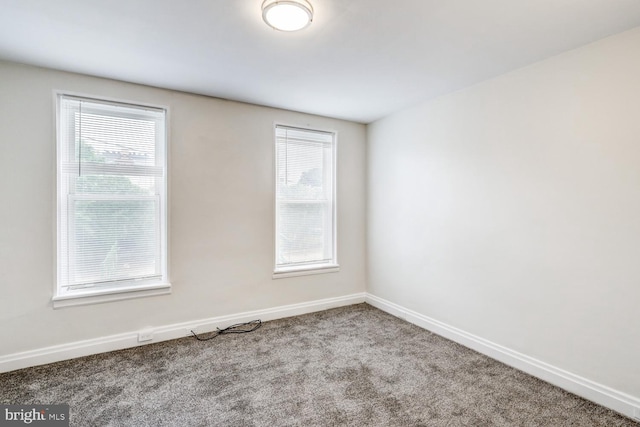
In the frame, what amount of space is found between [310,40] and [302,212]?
207 centimetres

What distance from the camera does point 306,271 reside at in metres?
3.75

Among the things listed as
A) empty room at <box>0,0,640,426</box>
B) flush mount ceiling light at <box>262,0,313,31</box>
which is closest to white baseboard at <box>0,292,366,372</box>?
empty room at <box>0,0,640,426</box>

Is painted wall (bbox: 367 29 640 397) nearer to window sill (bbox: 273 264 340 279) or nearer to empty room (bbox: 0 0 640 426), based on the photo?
empty room (bbox: 0 0 640 426)

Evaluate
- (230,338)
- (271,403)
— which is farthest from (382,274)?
(271,403)

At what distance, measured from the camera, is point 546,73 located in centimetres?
231

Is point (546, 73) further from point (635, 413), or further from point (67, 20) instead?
point (67, 20)

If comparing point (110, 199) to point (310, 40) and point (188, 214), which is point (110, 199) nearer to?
point (188, 214)

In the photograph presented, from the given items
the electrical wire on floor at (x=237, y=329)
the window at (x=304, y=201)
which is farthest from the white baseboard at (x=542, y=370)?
the electrical wire on floor at (x=237, y=329)

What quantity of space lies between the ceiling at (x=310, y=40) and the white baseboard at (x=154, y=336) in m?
2.25

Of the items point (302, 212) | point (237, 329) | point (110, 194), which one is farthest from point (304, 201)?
point (110, 194)

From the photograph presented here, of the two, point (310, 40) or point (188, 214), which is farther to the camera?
point (188, 214)

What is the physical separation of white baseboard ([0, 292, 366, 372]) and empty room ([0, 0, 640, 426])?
0.02 meters

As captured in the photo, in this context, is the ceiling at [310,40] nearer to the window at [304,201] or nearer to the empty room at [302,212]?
the empty room at [302,212]

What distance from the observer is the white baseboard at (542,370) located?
1948mm
